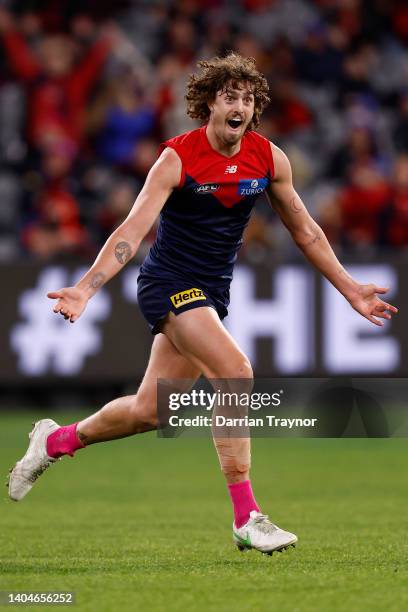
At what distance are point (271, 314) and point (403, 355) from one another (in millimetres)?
1314

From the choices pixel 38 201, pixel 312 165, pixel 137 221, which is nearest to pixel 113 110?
pixel 38 201

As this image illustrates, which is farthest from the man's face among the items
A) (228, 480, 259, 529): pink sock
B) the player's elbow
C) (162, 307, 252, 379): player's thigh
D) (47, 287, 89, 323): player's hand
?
(228, 480, 259, 529): pink sock

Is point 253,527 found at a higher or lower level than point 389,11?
lower

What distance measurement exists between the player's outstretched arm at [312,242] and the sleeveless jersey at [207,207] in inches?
3.3

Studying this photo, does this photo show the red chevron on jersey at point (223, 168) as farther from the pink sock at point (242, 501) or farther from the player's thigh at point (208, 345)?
the pink sock at point (242, 501)

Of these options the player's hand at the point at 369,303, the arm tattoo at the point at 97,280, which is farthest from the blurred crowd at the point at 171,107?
the arm tattoo at the point at 97,280

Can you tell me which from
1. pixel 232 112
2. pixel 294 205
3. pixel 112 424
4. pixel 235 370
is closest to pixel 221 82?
pixel 232 112

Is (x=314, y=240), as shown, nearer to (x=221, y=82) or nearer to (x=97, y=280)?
(x=221, y=82)

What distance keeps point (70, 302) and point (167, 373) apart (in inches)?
39.1

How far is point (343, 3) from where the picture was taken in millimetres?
16359

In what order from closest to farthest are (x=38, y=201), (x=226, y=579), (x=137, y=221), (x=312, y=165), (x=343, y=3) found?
1. (x=226, y=579)
2. (x=137, y=221)
3. (x=38, y=201)
4. (x=312, y=165)
5. (x=343, y=3)

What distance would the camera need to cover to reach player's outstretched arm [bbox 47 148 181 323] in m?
5.67

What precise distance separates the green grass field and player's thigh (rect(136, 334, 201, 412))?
0.71 metres

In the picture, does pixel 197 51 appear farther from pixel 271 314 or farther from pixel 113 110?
pixel 271 314
